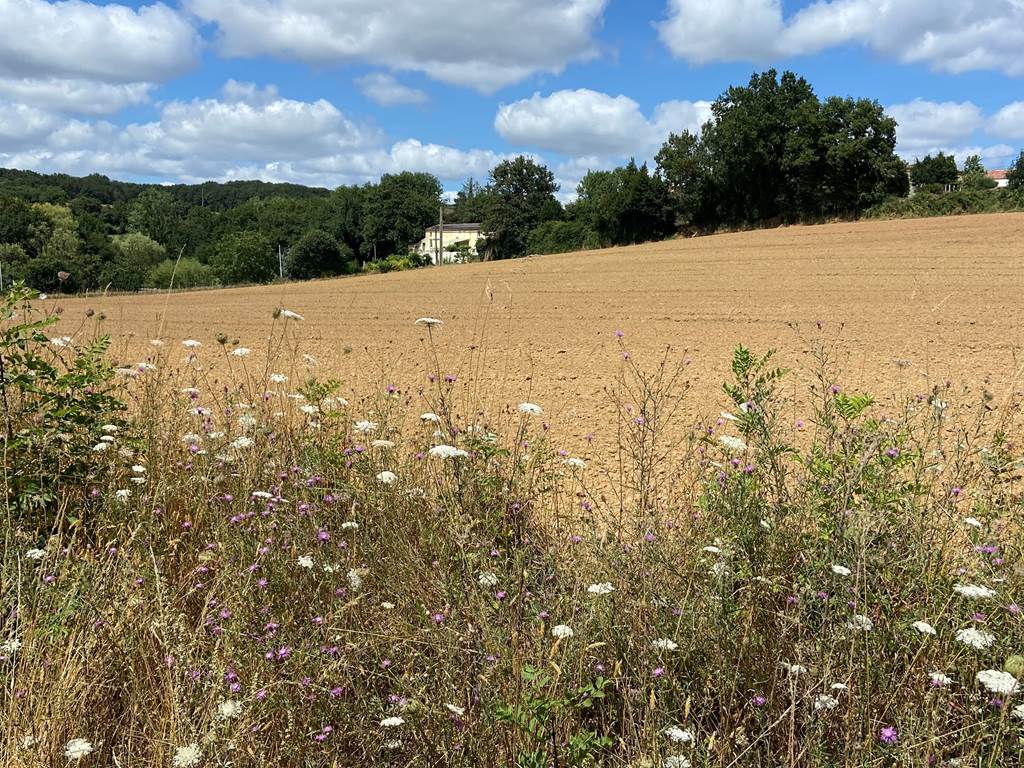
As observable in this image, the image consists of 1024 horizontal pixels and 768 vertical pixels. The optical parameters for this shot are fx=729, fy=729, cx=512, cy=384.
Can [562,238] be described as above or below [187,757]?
above

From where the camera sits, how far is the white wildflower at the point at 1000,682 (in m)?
1.81

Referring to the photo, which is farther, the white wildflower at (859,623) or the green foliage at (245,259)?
the green foliage at (245,259)

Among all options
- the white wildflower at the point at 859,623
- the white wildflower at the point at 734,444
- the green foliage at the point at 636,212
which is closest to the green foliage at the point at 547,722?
the white wildflower at the point at 859,623

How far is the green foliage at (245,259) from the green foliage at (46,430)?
9014 centimetres

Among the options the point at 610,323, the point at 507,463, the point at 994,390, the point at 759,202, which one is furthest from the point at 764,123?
the point at 507,463

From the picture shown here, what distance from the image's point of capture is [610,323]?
15.3m

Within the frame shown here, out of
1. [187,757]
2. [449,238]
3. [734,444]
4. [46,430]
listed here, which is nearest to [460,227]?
[449,238]

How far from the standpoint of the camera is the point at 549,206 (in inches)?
3469

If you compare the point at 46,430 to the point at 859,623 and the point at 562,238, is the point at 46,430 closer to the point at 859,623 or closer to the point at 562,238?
the point at 859,623

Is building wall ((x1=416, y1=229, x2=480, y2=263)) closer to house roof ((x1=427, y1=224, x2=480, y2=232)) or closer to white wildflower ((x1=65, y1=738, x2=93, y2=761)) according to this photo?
house roof ((x1=427, y1=224, x2=480, y2=232))

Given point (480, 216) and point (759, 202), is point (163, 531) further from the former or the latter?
Answer: point (480, 216)

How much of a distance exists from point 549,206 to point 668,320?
75.3 meters

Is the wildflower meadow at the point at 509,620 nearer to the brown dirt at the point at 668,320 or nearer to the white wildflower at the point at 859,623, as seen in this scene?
the white wildflower at the point at 859,623

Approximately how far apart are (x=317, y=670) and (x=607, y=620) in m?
0.98
